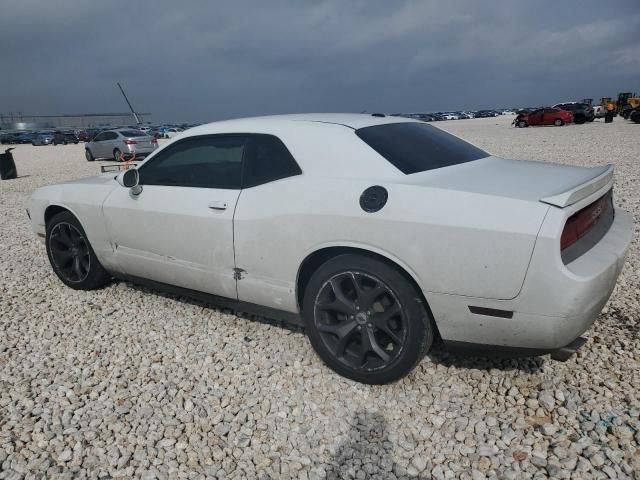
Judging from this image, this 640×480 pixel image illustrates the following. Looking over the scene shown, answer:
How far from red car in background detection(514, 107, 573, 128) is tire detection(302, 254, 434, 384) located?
3392 cm

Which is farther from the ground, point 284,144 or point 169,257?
point 284,144

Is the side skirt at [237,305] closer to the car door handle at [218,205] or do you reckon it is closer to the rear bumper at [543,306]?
the car door handle at [218,205]

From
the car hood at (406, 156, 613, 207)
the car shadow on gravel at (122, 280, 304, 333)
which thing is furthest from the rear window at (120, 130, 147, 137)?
the car hood at (406, 156, 613, 207)

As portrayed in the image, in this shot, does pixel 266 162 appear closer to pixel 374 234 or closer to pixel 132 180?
pixel 374 234

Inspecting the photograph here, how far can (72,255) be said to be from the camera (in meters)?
4.38

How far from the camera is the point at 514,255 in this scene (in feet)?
7.18

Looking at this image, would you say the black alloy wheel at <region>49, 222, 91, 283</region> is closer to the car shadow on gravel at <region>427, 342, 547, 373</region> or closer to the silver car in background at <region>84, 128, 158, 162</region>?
the car shadow on gravel at <region>427, 342, 547, 373</region>

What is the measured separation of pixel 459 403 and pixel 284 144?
1879 millimetres

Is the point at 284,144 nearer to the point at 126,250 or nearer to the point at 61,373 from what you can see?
the point at 126,250

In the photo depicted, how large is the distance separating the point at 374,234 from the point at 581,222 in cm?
104

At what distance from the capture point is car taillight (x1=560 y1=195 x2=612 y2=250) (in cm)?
225

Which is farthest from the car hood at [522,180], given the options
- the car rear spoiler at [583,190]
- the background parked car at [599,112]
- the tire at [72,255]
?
the background parked car at [599,112]

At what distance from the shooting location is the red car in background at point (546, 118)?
31516 mm

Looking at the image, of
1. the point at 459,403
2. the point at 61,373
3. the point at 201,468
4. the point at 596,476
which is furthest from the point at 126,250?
the point at 596,476
